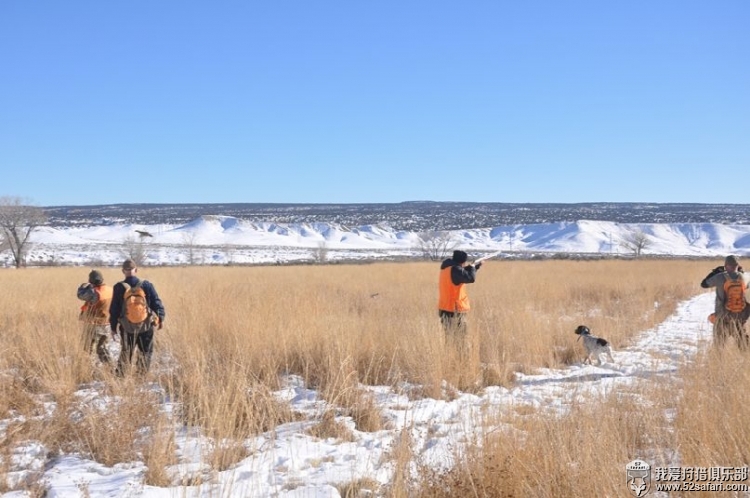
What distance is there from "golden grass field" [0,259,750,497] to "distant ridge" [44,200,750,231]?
96623 millimetres

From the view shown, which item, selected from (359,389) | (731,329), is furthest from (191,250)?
(731,329)

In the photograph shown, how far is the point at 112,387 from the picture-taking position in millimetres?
4867

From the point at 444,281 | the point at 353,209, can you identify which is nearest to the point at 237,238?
the point at 353,209

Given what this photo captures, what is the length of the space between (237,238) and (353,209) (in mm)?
55594

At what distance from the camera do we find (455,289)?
6844mm

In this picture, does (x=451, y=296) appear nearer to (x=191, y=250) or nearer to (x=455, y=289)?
(x=455, y=289)

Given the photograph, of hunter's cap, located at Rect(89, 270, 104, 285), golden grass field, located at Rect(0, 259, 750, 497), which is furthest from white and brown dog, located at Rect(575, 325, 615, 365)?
hunter's cap, located at Rect(89, 270, 104, 285)

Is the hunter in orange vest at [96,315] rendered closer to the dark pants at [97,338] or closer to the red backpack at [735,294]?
the dark pants at [97,338]

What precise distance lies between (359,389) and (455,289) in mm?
2422

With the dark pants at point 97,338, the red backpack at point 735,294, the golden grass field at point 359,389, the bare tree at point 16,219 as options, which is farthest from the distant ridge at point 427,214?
the dark pants at point 97,338

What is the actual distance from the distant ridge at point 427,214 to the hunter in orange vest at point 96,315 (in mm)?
97701

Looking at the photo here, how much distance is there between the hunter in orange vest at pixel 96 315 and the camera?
6344 mm

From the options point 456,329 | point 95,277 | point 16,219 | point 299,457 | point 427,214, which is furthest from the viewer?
point 427,214

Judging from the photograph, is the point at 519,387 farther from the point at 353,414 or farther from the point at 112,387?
A: the point at 112,387
